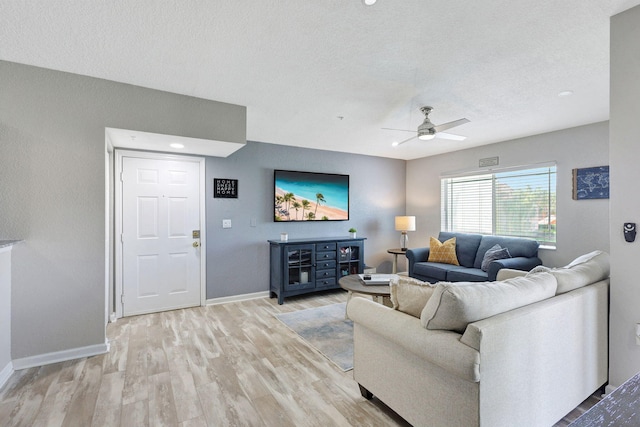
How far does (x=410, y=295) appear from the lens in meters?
1.79

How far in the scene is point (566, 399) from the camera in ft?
5.89

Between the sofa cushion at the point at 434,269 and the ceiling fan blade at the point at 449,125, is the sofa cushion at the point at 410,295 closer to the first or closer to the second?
the ceiling fan blade at the point at 449,125

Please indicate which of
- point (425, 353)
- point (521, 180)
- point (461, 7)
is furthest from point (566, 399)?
point (521, 180)

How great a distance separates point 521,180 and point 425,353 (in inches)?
163

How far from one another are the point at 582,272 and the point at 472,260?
2744 millimetres

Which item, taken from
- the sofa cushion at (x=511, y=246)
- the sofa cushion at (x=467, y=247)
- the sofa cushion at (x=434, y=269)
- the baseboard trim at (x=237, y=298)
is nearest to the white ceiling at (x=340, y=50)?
the sofa cushion at (x=511, y=246)

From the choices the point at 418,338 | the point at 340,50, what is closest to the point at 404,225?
the point at 340,50

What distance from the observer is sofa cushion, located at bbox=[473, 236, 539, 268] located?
4164 mm

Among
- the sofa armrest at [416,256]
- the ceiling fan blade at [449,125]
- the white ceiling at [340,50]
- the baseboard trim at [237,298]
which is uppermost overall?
the white ceiling at [340,50]

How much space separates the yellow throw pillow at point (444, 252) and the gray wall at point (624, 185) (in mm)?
2818

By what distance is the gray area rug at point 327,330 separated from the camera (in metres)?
2.76

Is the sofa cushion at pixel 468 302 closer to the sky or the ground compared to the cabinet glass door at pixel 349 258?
closer to the sky

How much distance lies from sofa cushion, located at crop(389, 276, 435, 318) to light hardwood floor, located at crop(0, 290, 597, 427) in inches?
28.6

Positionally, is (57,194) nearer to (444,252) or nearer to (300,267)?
(300,267)
